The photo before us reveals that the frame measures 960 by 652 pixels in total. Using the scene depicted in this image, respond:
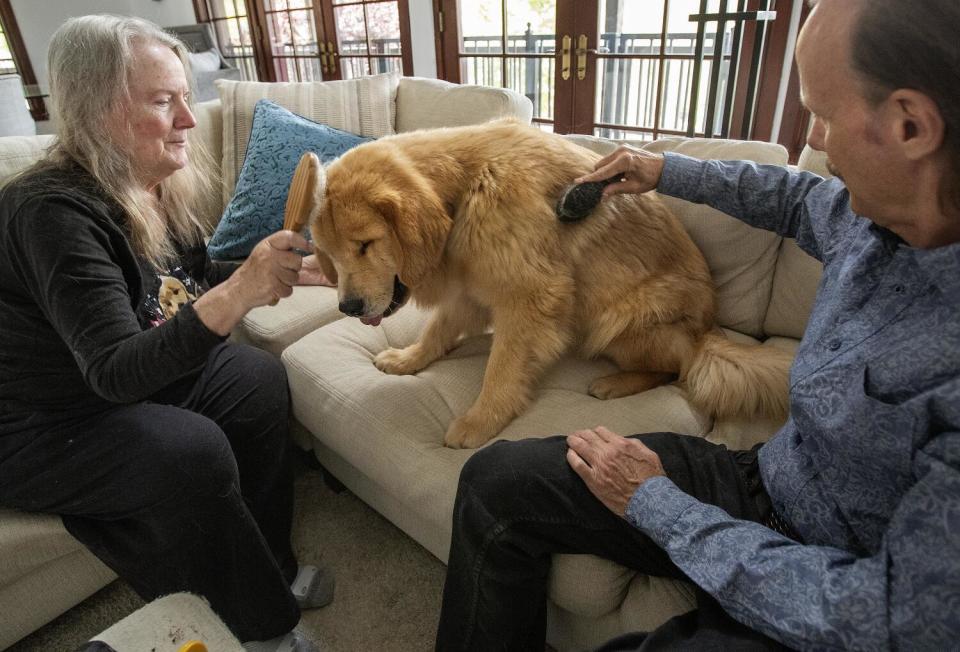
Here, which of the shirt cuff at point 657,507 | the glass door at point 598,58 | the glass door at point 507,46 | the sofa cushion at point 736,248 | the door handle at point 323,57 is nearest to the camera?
the shirt cuff at point 657,507

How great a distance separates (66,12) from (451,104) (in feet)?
23.1

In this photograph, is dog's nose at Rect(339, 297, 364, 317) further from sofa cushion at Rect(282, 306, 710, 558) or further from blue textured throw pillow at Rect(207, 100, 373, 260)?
blue textured throw pillow at Rect(207, 100, 373, 260)

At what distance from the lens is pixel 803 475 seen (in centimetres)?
90

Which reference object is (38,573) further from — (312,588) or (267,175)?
(267,175)

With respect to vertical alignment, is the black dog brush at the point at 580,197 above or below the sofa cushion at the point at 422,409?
above

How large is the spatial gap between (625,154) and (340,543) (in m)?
1.44

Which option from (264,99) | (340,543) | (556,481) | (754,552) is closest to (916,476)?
(754,552)

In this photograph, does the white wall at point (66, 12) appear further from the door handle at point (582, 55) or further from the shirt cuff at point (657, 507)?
the shirt cuff at point (657, 507)

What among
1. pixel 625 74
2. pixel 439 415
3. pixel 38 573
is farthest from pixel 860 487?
pixel 625 74

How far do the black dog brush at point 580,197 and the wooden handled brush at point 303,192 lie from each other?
0.62 m

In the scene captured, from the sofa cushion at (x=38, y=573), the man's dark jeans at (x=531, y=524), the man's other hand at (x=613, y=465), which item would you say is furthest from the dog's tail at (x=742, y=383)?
the sofa cushion at (x=38, y=573)

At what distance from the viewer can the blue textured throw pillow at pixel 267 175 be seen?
7.36 feet

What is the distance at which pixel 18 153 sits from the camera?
2.09 m

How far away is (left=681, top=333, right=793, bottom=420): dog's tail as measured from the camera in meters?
1.34
